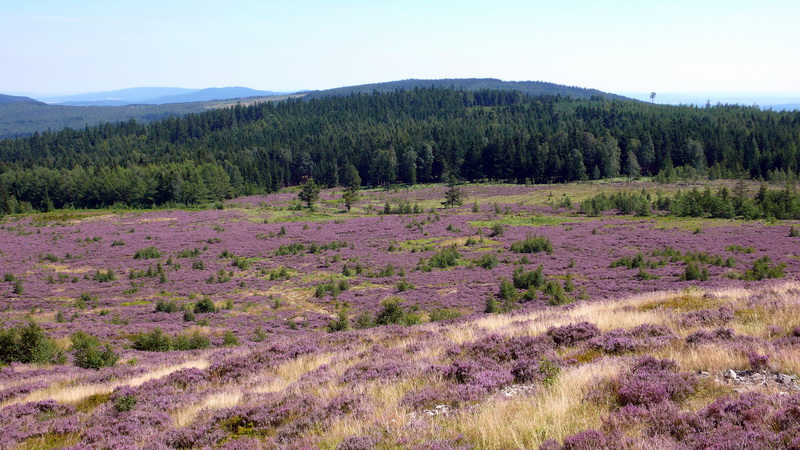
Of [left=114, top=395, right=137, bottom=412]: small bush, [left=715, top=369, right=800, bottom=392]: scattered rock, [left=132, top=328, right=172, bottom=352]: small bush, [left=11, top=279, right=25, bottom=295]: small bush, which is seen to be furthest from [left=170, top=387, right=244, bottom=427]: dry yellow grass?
[left=11, top=279, right=25, bottom=295]: small bush

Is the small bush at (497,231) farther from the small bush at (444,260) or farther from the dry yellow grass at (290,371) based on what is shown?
the dry yellow grass at (290,371)

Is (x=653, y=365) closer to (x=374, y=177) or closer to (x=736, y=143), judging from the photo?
(x=374, y=177)

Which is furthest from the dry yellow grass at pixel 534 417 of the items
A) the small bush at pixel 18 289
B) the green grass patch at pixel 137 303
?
the small bush at pixel 18 289

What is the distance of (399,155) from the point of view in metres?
127

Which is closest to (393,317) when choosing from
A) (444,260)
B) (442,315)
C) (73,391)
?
(442,315)

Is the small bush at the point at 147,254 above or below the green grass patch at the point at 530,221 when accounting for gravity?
below

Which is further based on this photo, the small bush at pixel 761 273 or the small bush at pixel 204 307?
the small bush at pixel 204 307

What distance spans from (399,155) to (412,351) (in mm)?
118051

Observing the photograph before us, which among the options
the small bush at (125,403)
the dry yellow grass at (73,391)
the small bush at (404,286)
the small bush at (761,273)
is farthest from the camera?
the small bush at (404,286)

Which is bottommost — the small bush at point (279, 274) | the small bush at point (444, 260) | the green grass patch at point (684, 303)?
the small bush at point (279, 274)

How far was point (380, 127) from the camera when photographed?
168 m

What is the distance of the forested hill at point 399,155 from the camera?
3792 inches

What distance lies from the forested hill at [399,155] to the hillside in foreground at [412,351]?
2549 inches

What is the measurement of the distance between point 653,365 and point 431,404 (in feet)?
11.2
